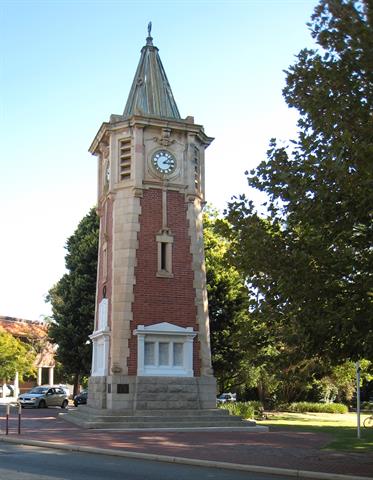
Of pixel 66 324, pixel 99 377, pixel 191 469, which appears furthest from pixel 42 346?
pixel 191 469

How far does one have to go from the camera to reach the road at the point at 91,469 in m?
10.9

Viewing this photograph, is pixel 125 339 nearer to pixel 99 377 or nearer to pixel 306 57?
pixel 99 377

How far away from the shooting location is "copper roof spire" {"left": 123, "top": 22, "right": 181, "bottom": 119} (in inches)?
1101

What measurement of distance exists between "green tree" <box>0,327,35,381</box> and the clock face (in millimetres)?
37585

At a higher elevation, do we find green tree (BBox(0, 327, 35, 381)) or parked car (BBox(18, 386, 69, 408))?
green tree (BBox(0, 327, 35, 381))

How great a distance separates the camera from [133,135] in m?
26.4

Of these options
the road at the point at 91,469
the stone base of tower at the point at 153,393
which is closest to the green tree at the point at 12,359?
the stone base of tower at the point at 153,393

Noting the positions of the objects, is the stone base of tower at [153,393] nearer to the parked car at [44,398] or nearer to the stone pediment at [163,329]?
the stone pediment at [163,329]

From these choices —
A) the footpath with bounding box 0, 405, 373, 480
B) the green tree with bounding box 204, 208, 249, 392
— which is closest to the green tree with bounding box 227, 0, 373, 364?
the footpath with bounding box 0, 405, 373, 480

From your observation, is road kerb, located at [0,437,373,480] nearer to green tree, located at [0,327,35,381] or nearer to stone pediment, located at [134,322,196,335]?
stone pediment, located at [134,322,196,335]

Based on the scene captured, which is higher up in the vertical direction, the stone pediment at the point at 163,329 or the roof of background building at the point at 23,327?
the roof of background building at the point at 23,327

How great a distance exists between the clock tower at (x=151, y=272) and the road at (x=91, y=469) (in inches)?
366

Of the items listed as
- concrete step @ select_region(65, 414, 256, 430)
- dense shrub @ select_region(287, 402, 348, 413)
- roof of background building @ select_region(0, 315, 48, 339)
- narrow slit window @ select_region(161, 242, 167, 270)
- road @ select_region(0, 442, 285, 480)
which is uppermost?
narrow slit window @ select_region(161, 242, 167, 270)

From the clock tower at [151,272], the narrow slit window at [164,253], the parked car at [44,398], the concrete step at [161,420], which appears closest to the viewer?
the concrete step at [161,420]
